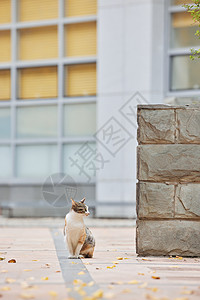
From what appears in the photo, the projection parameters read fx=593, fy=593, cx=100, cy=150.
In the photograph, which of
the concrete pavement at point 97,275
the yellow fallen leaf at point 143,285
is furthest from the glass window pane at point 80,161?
the yellow fallen leaf at point 143,285

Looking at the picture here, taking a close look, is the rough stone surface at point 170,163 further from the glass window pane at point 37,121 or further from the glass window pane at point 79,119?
the glass window pane at point 37,121

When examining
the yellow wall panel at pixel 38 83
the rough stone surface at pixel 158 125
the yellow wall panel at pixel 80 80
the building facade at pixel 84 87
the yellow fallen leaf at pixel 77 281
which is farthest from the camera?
the yellow wall panel at pixel 38 83

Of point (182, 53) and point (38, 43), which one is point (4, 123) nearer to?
point (38, 43)

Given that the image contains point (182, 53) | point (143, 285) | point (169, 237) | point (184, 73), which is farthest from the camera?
point (184, 73)

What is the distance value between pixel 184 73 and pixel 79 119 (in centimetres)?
354

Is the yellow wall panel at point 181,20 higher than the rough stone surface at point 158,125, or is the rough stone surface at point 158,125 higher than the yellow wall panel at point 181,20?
the yellow wall panel at point 181,20

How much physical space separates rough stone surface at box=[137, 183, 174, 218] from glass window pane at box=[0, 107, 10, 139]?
12187 mm

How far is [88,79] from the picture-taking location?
18.4m

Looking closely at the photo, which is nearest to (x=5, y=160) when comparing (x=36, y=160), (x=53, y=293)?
(x=36, y=160)

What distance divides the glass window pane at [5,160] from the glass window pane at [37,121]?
664 millimetres

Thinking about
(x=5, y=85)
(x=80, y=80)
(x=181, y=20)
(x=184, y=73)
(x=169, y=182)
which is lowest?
(x=169, y=182)

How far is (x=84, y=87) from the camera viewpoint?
18.4 meters

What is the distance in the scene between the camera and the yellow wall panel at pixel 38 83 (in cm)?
1880

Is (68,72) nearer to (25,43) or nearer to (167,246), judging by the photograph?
(25,43)
